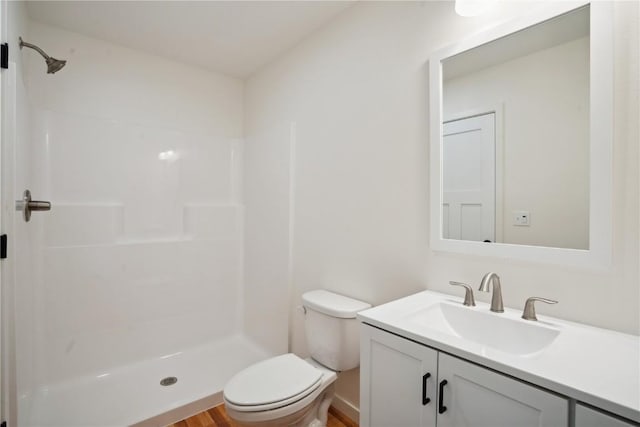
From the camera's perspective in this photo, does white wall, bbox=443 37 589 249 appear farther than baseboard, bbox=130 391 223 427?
No

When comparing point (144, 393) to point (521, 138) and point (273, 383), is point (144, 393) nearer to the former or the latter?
point (273, 383)

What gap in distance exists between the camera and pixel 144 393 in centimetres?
207

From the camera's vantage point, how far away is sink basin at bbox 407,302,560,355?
106cm

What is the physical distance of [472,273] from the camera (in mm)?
1331

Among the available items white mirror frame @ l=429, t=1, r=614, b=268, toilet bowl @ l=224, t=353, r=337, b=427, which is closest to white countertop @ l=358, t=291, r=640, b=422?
white mirror frame @ l=429, t=1, r=614, b=268

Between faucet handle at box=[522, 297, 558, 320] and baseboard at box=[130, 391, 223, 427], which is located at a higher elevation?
faucet handle at box=[522, 297, 558, 320]

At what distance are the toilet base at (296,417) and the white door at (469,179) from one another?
1.04 meters

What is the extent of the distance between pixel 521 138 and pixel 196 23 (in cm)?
196

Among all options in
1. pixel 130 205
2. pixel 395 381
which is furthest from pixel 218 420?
pixel 130 205

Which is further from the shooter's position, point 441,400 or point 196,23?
point 196,23

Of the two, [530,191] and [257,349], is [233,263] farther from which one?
[530,191]

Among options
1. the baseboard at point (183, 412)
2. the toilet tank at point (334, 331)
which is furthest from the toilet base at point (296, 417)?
the baseboard at point (183, 412)

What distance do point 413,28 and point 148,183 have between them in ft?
6.78

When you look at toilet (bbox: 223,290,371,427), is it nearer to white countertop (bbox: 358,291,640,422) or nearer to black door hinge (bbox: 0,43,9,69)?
white countertop (bbox: 358,291,640,422)
